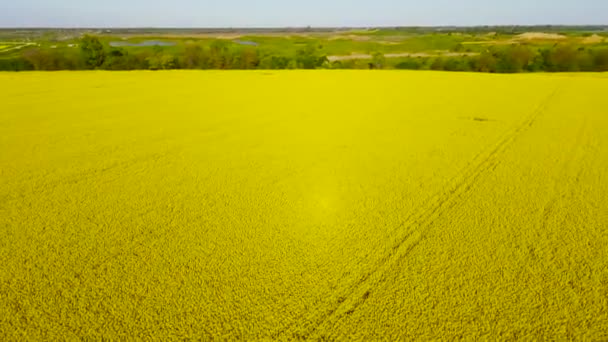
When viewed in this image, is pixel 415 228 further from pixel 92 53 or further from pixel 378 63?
pixel 378 63

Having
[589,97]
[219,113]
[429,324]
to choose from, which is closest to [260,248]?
[429,324]

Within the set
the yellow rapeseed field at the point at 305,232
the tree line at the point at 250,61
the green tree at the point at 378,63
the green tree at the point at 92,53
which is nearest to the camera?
the yellow rapeseed field at the point at 305,232

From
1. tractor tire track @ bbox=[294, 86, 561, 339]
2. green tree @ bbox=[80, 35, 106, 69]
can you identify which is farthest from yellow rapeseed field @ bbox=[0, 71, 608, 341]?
green tree @ bbox=[80, 35, 106, 69]

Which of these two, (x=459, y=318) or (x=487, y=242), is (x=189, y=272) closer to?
(x=459, y=318)

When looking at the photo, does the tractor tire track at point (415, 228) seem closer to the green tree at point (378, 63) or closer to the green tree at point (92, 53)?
the green tree at point (378, 63)

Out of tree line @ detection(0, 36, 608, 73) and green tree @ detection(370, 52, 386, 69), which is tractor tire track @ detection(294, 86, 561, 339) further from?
green tree @ detection(370, 52, 386, 69)

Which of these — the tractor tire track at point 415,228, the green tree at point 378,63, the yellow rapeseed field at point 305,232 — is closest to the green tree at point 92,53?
the green tree at point 378,63

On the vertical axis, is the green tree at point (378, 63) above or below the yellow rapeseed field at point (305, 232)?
above

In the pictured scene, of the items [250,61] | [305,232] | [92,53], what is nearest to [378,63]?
[250,61]
